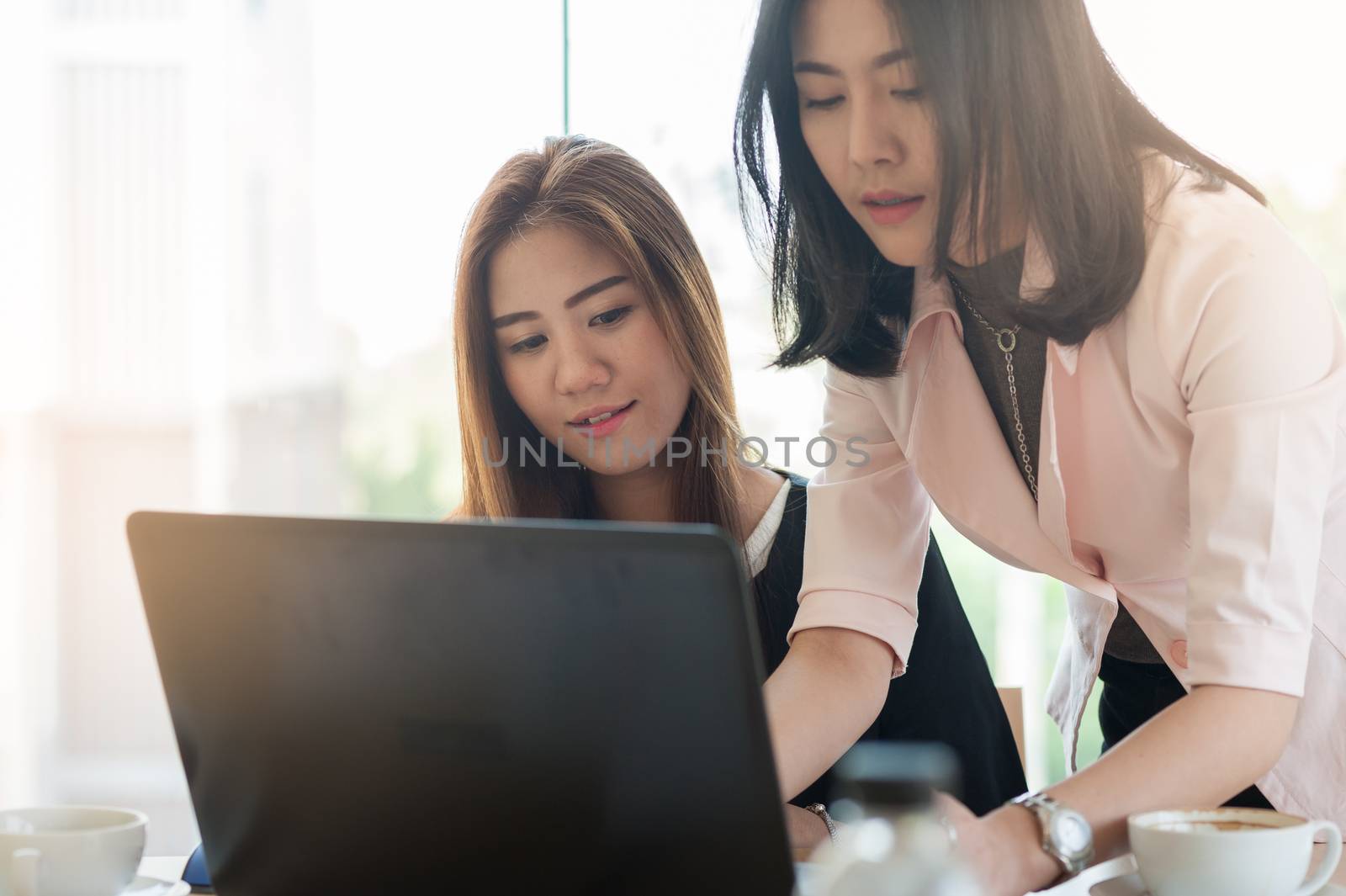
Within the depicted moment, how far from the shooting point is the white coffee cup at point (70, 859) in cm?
79

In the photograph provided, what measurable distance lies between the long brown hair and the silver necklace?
398mm

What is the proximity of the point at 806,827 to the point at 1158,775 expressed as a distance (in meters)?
0.51

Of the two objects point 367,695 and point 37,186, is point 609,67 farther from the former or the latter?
point 367,695

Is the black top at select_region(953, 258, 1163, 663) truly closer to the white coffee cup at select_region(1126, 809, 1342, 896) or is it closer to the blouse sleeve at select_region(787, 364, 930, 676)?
the blouse sleeve at select_region(787, 364, 930, 676)

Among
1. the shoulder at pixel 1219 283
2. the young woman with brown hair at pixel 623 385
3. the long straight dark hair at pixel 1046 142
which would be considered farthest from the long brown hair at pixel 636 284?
the shoulder at pixel 1219 283

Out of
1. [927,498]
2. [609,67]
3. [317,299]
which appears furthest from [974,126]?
[317,299]

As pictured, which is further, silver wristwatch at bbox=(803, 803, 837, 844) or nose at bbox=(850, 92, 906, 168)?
silver wristwatch at bbox=(803, 803, 837, 844)

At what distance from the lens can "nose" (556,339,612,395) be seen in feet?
4.63

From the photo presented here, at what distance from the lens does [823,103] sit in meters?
1.04

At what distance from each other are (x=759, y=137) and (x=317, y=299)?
1721mm

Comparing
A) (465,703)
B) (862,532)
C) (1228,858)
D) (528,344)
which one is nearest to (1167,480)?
(862,532)

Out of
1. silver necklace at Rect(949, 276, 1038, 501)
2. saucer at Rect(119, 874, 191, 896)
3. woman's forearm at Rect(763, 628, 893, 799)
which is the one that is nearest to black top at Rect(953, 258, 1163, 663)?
silver necklace at Rect(949, 276, 1038, 501)

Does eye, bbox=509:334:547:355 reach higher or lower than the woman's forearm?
higher

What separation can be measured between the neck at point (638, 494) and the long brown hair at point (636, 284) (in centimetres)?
2
